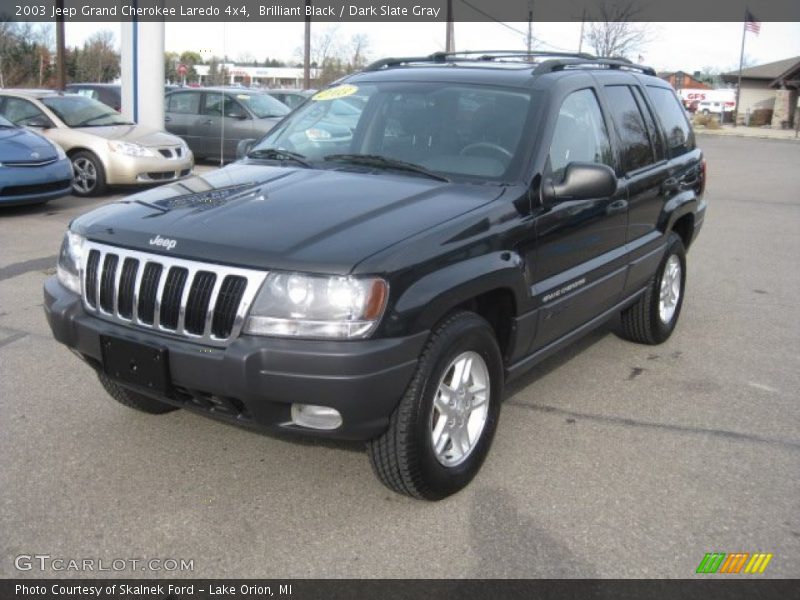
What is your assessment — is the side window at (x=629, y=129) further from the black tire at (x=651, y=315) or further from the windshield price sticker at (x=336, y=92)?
the windshield price sticker at (x=336, y=92)

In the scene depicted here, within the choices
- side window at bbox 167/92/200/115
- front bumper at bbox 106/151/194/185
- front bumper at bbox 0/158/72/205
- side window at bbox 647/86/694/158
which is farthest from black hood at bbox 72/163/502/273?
side window at bbox 167/92/200/115

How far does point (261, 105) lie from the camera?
16.6 m

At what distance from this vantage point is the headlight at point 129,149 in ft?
38.6

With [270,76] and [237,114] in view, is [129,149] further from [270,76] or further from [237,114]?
[270,76]

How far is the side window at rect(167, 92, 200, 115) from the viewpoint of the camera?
55.3ft

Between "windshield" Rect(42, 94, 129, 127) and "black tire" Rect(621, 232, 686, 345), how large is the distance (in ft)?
31.8

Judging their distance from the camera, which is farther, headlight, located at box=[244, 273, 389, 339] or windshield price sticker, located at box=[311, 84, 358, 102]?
windshield price sticker, located at box=[311, 84, 358, 102]

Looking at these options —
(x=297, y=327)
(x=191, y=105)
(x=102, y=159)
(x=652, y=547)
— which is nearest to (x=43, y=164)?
(x=102, y=159)

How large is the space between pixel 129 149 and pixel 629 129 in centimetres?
884

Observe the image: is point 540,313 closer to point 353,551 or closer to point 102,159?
point 353,551

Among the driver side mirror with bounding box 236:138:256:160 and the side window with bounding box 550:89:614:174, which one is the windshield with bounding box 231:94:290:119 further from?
the side window with bounding box 550:89:614:174

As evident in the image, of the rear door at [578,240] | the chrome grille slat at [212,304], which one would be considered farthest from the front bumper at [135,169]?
the chrome grille slat at [212,304]

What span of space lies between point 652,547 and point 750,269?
6.19 m

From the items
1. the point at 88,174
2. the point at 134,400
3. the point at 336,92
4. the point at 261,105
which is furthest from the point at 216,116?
the point at 134,400
